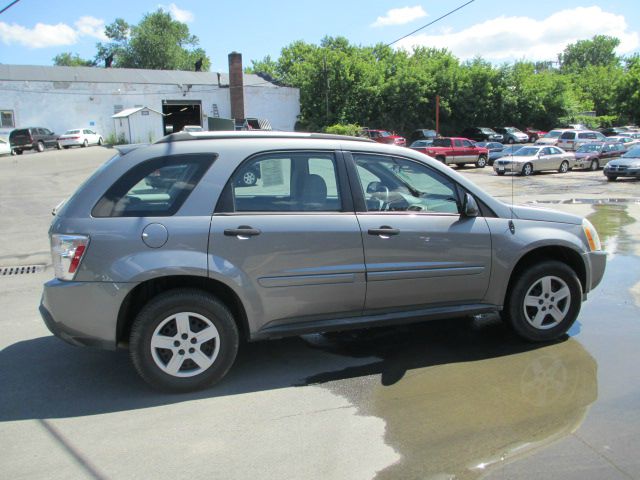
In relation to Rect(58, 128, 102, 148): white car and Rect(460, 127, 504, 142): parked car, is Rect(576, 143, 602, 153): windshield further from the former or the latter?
Rect(58, 128, 102, 148): white car

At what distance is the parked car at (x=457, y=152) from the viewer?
32.0 meters

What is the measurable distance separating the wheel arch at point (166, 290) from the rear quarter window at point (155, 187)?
49 cm

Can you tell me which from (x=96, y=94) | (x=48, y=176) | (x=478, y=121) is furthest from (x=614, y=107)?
(x=48, y=176)

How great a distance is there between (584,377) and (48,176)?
893 inches

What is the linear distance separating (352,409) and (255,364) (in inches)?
43.0

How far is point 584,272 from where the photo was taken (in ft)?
16.4

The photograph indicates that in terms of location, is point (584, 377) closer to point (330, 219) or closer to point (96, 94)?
point (330, 219)

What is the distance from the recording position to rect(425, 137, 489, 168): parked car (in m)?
32.0

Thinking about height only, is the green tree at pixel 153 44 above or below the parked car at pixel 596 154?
above

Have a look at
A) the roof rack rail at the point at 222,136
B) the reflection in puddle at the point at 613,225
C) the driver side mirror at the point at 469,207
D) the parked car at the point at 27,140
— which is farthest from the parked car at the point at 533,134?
the roof rack rail at the point at 222,136

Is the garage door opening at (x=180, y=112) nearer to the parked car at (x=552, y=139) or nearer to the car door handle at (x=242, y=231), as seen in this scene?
the parked car at (x=552, y=139)

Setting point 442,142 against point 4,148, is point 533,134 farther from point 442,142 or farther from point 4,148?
point 4,148

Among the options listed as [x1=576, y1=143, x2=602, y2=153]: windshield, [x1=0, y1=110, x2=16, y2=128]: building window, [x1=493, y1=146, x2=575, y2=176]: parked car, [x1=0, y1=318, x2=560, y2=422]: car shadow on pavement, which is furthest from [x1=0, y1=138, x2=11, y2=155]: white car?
[x1=0, y1=318, x2=560, y2=422]: car shadow on pavement

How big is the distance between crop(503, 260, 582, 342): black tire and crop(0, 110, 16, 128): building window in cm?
4531
